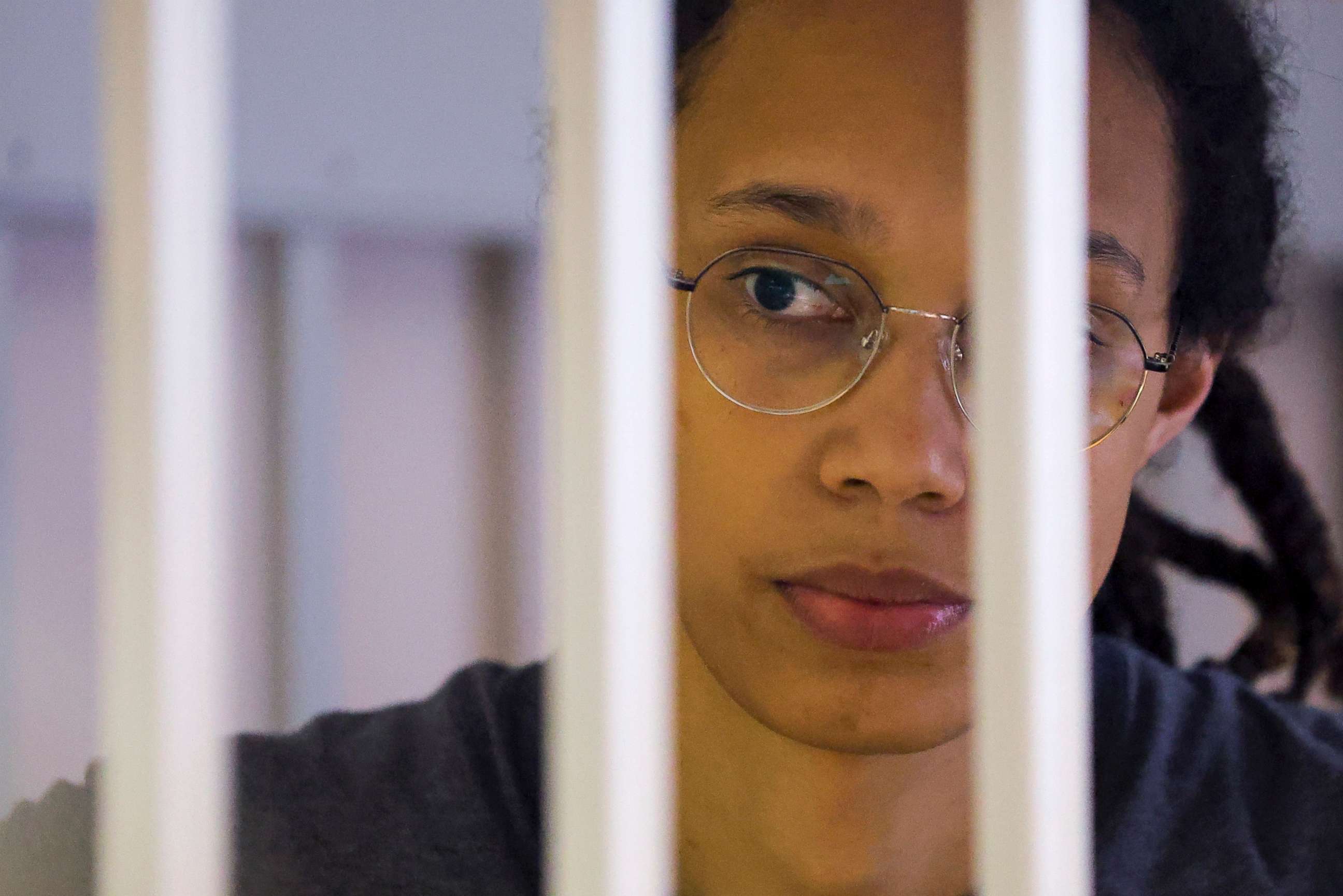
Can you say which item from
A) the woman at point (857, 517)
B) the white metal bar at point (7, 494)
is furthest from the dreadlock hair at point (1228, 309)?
the white metal bar at point (7, 494)

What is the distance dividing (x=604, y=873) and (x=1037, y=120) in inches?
11.5

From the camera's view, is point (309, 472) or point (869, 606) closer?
point (869, 606)

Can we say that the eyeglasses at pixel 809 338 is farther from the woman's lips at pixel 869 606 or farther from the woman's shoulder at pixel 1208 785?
the woman's shoulder at pixel 1208 785

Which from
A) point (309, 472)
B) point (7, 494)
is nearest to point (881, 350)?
point (309, 472)

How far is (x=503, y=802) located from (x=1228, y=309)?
2.22 ft

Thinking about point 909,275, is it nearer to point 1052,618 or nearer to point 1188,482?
point 1052,618

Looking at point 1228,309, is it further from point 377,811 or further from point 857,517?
point 377,811

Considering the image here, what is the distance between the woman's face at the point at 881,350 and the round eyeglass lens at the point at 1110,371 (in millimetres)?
12

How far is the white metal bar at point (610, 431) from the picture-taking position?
391 mm

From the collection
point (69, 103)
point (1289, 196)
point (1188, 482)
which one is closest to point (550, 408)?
point (1289, 196)

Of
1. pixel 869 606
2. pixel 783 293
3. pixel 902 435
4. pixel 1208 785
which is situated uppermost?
pixel 783 293

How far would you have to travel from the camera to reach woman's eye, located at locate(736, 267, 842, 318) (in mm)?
771

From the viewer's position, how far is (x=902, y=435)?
702 millimetres

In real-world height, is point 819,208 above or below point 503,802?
above
